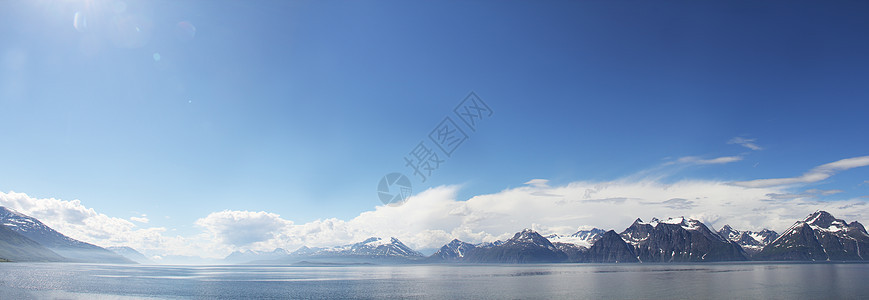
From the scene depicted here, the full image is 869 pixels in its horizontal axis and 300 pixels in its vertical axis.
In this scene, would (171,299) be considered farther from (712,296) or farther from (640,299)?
(712,296)

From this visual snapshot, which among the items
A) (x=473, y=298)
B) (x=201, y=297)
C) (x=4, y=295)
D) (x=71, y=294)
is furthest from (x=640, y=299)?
(x=4, y=295)

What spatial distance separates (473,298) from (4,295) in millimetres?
109386

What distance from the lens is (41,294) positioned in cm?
9912

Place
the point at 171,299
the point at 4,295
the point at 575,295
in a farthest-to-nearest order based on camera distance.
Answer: the point at 575,295 → the point at 171,299 → the point at 4,295

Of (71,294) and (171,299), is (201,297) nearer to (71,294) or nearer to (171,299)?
(171,299)

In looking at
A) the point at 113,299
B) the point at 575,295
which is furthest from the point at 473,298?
the point at 113,299

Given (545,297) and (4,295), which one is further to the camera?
(545,297)

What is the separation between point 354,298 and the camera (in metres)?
106

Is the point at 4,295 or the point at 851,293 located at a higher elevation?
the point at 4,295

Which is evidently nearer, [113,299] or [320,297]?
[113,299]

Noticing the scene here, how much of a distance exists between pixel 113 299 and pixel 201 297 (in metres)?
18.5

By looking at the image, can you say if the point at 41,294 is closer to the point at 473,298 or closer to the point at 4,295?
the point at 4,295

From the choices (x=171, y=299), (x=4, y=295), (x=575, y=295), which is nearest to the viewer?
(x=4, y=295)

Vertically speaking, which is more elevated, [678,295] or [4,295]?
[4,295]
